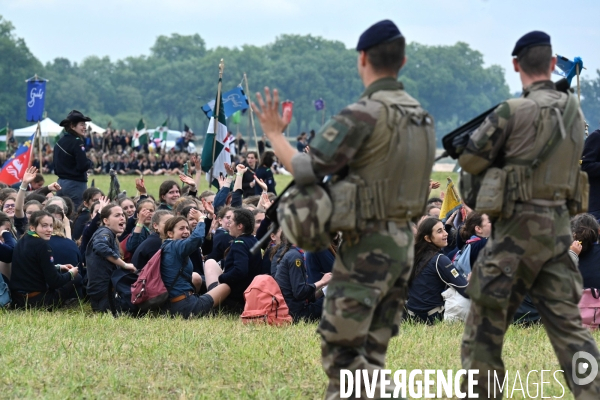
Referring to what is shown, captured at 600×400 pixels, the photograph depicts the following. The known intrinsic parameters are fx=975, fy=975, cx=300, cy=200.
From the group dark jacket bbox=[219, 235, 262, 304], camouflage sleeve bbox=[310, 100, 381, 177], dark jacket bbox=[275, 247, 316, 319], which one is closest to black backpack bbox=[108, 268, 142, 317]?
dark jacket bbox=[219, 235, 262, 304]

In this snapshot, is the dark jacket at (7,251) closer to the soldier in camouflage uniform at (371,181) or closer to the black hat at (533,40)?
the soldier in camouflage uniform at (371,181)

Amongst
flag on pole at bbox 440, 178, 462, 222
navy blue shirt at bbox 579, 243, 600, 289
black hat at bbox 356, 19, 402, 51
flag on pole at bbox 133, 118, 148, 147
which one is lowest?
flag on pole at bbox 133, 118, 148, 147

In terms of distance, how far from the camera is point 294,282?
390 inches

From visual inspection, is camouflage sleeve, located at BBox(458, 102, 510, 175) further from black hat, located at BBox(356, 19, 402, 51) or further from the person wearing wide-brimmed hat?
the person wearing wide-brimmed hat

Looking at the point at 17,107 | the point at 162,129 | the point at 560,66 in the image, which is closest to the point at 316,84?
the point at 17,107

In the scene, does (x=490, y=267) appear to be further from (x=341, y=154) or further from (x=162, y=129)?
(x=162, y=129)

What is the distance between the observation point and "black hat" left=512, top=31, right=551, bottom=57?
562cm

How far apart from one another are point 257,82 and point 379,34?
138 m

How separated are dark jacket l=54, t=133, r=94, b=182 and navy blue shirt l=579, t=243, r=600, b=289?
8192 mm

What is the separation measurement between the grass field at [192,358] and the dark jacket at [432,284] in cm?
54

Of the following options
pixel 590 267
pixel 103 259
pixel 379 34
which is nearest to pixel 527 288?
pixel 379 34

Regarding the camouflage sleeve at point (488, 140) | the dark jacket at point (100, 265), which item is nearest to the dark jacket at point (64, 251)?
the dark jacket at point (100, 265)

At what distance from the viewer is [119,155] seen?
53000 mm

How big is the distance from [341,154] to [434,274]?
16.7 feet
